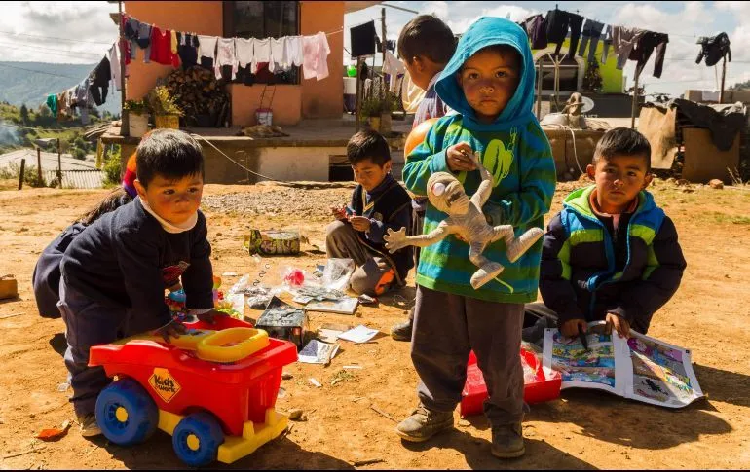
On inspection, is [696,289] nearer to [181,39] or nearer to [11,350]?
[11,350]

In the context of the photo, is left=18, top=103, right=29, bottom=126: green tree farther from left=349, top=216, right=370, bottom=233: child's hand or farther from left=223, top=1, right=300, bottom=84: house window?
left=349, top=216, right=370, bottom=233: child's hand

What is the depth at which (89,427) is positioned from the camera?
2646 millimetres

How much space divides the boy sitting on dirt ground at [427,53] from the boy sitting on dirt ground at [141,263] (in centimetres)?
137

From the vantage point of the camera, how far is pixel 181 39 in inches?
481

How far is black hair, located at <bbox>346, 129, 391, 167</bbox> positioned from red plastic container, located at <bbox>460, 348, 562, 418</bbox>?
1853 mm

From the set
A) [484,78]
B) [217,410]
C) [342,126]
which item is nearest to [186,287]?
[217,410]

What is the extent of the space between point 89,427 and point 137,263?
73 centimetres

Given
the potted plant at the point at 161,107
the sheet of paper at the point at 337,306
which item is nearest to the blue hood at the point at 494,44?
the sheet of paper at the point at 337,306

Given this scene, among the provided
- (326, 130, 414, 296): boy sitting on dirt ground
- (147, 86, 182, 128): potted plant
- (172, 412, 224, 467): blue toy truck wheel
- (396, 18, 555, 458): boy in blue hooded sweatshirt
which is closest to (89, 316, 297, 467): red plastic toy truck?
(172, 412, 224, 467): blue toy truck wheel

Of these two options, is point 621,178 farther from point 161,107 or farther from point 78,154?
point 78,154

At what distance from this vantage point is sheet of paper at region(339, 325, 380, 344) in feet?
12.6

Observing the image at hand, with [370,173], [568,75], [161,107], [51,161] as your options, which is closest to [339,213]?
[370,173]

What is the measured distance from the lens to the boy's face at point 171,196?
2.49m

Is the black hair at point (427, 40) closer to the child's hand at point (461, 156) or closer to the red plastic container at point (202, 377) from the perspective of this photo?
the child's hand at point (461, 156)
